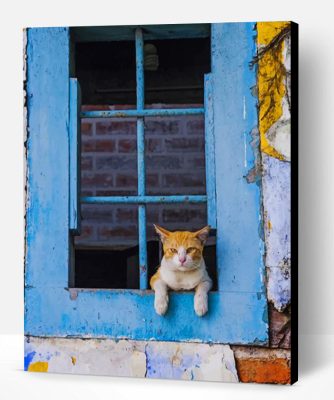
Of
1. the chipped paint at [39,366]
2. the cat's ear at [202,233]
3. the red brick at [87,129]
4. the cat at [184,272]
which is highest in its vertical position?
the red brick at [87,129]

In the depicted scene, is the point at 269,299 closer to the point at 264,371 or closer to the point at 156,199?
the point at 264,371

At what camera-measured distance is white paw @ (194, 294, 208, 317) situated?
255cm

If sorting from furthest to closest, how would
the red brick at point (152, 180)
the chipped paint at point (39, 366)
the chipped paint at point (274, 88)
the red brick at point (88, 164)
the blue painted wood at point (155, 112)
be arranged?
the red brick at point (88, 164), the red brick at point (152, 180), the chipped paint at point (39, 366), the blue painted wood at point (155, 112), the chipped paint at point (274, 88)

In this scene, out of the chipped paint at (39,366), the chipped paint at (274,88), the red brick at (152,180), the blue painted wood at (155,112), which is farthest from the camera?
the red brick at (152,180)

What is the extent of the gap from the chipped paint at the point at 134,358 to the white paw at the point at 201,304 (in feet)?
0.36

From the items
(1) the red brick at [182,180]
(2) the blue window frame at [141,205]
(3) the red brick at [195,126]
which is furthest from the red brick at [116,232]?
(2) the blue window frame at [141,205]

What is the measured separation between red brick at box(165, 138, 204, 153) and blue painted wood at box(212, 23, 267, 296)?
1.46 metres

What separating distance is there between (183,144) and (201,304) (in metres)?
1.63

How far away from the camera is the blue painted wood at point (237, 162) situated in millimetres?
2535

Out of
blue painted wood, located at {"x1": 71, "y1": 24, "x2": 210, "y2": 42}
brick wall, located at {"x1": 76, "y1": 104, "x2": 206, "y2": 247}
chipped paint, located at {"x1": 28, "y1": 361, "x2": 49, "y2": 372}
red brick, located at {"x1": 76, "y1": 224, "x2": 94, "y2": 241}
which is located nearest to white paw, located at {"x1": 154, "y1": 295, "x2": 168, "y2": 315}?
chipped paint, located at {"x1": 28, "y1": 361, "x2": 49, "y2": 372}

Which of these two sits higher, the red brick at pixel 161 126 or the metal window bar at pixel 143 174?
the red brick at pixel 161 126

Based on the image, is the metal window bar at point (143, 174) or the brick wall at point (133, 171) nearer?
the metal window bar at point (143, 174)

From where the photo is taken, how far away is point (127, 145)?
13.6 feet

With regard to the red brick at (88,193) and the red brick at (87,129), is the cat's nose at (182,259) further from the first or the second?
the red brick at (87,129)
